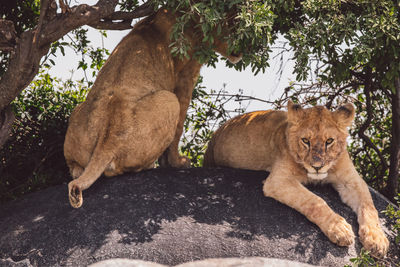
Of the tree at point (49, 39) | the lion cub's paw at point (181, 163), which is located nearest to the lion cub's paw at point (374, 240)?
the tree at point (49, 39)

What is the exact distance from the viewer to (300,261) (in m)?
4.03

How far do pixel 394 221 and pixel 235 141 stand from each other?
1.92 metres

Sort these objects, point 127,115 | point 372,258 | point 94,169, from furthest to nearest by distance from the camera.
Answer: point 127,115
point 94,169
point 372,258

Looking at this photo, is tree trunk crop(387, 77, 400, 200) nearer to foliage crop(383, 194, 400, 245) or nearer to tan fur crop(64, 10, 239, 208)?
foliage crop(383, 194, 400, 245)

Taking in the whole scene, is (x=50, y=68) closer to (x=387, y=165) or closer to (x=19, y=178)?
(x=19, y=178)

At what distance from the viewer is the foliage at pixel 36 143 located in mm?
6445

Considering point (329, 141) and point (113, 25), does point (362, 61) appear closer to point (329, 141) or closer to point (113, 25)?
point (329, 141)

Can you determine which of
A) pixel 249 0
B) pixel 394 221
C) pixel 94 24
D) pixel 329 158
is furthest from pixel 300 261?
pixel 94 24

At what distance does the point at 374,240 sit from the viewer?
4.13 metres

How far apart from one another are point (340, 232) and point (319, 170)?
0.59 m

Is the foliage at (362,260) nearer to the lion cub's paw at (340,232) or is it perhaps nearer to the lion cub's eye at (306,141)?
the lion cub's paw at (340,232)

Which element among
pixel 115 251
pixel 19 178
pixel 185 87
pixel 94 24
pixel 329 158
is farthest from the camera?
pixel 19 178

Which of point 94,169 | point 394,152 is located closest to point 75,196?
point 94,169

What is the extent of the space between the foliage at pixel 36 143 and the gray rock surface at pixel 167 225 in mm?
1314
